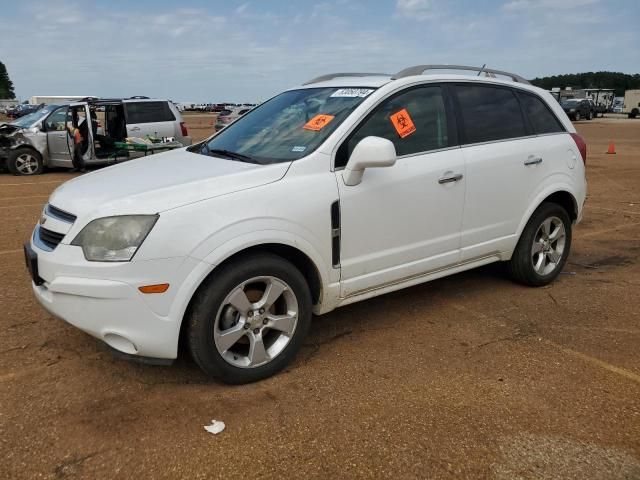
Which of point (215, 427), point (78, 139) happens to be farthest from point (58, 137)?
point (215, 427)

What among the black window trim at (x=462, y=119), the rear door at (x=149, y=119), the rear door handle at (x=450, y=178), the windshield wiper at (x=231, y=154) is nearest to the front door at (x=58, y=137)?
the rear door at (x=149, y=119)

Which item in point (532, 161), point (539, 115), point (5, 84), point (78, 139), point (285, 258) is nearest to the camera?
point (285, 258)

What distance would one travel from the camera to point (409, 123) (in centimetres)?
391

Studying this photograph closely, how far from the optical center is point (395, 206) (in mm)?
3705

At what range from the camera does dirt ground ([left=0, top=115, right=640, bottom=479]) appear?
8.54 ft

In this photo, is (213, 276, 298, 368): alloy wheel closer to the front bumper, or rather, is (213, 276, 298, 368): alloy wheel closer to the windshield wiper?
the front bumper

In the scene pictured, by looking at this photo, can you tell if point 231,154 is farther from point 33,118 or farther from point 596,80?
point 596,80

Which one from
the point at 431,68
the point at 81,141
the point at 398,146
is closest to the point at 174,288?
the point at 398,146

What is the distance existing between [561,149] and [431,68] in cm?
147

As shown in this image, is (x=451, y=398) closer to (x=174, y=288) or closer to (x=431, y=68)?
(x=174, y=288)

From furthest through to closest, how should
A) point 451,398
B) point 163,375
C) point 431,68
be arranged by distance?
point 431,68, point 163,375, point 451,398

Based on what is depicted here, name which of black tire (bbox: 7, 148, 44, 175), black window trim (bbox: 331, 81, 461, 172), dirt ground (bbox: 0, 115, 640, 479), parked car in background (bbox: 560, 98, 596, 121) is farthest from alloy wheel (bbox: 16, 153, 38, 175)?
parked car in background (bbox: 560, 98, 596, 121)

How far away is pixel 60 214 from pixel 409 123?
2.31 metres

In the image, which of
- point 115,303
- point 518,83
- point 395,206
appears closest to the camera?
point 115,303
